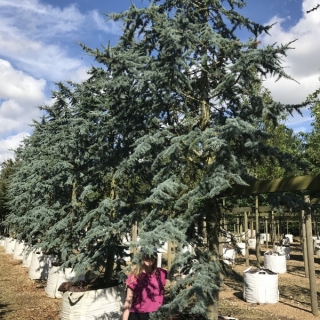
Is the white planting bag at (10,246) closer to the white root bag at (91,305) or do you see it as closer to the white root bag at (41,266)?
the white root bag at (41,266)

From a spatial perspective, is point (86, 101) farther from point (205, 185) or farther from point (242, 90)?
point (205, 185)

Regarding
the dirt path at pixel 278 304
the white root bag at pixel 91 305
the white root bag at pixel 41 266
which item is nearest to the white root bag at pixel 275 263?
the dirt path at pixel 278 304

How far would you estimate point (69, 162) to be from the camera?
34.5 ft

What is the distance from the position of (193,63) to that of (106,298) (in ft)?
16.6

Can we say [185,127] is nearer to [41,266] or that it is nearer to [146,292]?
[146,292]

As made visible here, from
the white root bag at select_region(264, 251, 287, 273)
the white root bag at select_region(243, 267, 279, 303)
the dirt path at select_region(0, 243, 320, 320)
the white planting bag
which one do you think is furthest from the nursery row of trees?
the white planting bag

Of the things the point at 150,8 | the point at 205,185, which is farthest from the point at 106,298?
the point at 150,8

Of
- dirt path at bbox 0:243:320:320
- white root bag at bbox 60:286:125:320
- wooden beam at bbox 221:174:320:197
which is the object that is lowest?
dirt path at bbox 0:243:320:320

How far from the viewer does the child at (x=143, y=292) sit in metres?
4.38

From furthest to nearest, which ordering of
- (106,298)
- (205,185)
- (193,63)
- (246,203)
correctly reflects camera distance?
(246,203)
(106,298)
(193,63)
(205,185)

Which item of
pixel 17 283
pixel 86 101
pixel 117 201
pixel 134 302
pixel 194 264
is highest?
pixel 86 101

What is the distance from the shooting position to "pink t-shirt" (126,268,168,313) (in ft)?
14.4

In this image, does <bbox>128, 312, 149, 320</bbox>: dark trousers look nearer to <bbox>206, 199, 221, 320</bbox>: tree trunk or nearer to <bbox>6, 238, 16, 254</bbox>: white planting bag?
<bbox>206, 199, 221, 320</bbox>: tree trunk

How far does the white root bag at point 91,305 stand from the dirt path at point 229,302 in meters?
1.39
